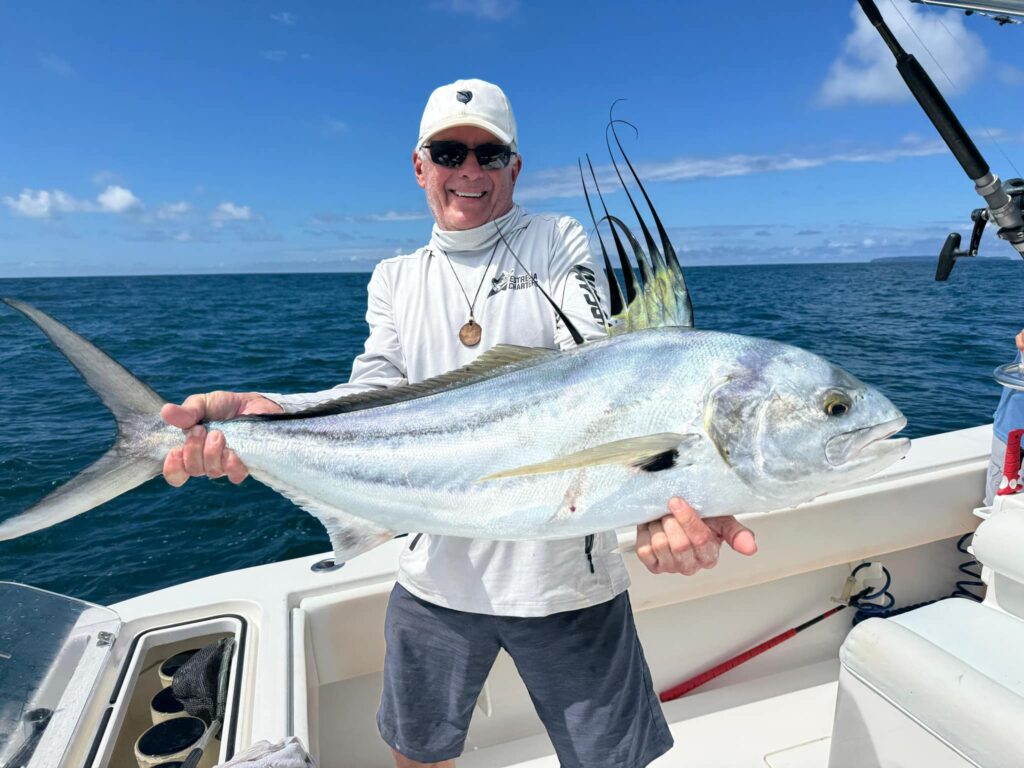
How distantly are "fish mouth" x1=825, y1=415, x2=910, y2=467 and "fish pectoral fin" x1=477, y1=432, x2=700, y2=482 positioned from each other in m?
0.30

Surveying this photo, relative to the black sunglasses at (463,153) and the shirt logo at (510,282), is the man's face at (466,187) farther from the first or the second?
the shirt logo at (510,282)

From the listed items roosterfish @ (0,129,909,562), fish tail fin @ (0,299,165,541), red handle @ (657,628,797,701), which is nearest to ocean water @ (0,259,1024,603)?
fish tail fin @ (0,299,165,541)

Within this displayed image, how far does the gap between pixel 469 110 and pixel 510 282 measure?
553mm

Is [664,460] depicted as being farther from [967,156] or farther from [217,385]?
[217,385]

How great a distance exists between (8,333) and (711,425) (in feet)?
100

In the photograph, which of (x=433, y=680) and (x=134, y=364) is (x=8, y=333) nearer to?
(x=134, y=364)

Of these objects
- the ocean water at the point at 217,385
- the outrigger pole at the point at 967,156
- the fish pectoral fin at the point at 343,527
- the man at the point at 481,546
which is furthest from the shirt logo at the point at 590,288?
the ocean water at the point at 217,385

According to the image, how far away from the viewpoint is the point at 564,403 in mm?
1648

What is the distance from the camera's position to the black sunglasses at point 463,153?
6.97 ft

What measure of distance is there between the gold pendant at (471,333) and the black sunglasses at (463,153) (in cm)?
52

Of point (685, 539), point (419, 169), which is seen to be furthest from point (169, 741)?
point (419, 169)

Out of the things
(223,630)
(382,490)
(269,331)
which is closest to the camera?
(382,490)

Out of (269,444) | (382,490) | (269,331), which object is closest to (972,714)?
(382,490)

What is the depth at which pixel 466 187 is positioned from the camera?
2148 mm
